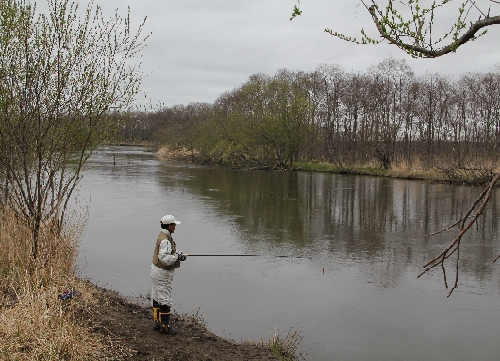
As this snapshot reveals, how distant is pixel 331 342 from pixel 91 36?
245 inches

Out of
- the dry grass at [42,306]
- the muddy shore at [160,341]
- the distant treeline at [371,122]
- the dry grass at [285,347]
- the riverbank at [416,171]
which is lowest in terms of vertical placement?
the dry grass at [285,347]

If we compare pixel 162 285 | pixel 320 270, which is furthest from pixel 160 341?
pixel 320 270

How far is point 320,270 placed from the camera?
1044cm

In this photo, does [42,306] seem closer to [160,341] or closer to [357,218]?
[160,341]

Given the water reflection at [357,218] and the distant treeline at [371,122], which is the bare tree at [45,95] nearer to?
the water reflection at [357,218]

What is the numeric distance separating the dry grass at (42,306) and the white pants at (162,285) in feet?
3.05

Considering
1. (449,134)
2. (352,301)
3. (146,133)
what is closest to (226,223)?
(352,301)

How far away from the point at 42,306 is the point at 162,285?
1461mm

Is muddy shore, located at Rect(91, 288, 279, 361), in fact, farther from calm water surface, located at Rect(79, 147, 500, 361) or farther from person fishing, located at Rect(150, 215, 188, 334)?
calm water surface, located at Rect(79, 147, 500, 361)

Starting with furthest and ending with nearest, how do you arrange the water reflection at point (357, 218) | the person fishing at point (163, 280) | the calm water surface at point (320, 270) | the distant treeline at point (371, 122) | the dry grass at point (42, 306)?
1. the distant treeline at point (371, 122)
2. the water reflection at point (357, 218)
3. the calm water surface at point (320, 270)
4. the person fishing at point (163, 280)
5. the dry grass at point (42, 306)

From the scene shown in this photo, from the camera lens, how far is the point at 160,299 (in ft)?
20.6

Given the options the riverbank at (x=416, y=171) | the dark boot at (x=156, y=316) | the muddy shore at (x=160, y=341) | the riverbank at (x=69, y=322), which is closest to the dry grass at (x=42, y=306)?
the riverbank at (x=69, y=322)

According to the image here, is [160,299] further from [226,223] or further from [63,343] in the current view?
[226,223]

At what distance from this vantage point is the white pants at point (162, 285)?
627 centimetres
